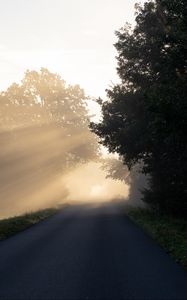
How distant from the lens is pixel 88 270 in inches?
480

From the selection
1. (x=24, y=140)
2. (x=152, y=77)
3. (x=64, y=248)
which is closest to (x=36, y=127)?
(x=24, y=140)

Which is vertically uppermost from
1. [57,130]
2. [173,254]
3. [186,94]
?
[57,130]

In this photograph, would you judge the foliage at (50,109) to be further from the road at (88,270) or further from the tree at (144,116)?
the road at (88,270)

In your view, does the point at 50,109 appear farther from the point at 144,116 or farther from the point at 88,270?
the point at 88,270

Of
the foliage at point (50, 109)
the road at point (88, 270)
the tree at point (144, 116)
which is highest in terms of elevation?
the foliage at point (50, 109)

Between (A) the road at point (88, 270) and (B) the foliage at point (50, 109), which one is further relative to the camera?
(B) the foliage at point (50, 109)

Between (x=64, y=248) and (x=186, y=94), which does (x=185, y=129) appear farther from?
(x=64, y=248)

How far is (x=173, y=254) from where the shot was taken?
1573 cm

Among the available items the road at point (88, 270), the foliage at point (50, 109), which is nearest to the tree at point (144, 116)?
the road at point (88, 270)

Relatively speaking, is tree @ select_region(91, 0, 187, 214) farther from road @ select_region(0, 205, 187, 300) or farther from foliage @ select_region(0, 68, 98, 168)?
foliage @ select_region(0, 68, 98, 168)

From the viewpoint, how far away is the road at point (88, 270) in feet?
31.9

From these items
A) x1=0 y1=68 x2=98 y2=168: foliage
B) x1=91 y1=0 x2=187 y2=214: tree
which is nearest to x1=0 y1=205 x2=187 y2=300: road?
x1=91 y1=0 x2=187 y2=214: tree

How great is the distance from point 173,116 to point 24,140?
157ft

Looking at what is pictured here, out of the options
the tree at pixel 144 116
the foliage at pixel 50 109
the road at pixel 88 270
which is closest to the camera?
the road at pixel 88 270
